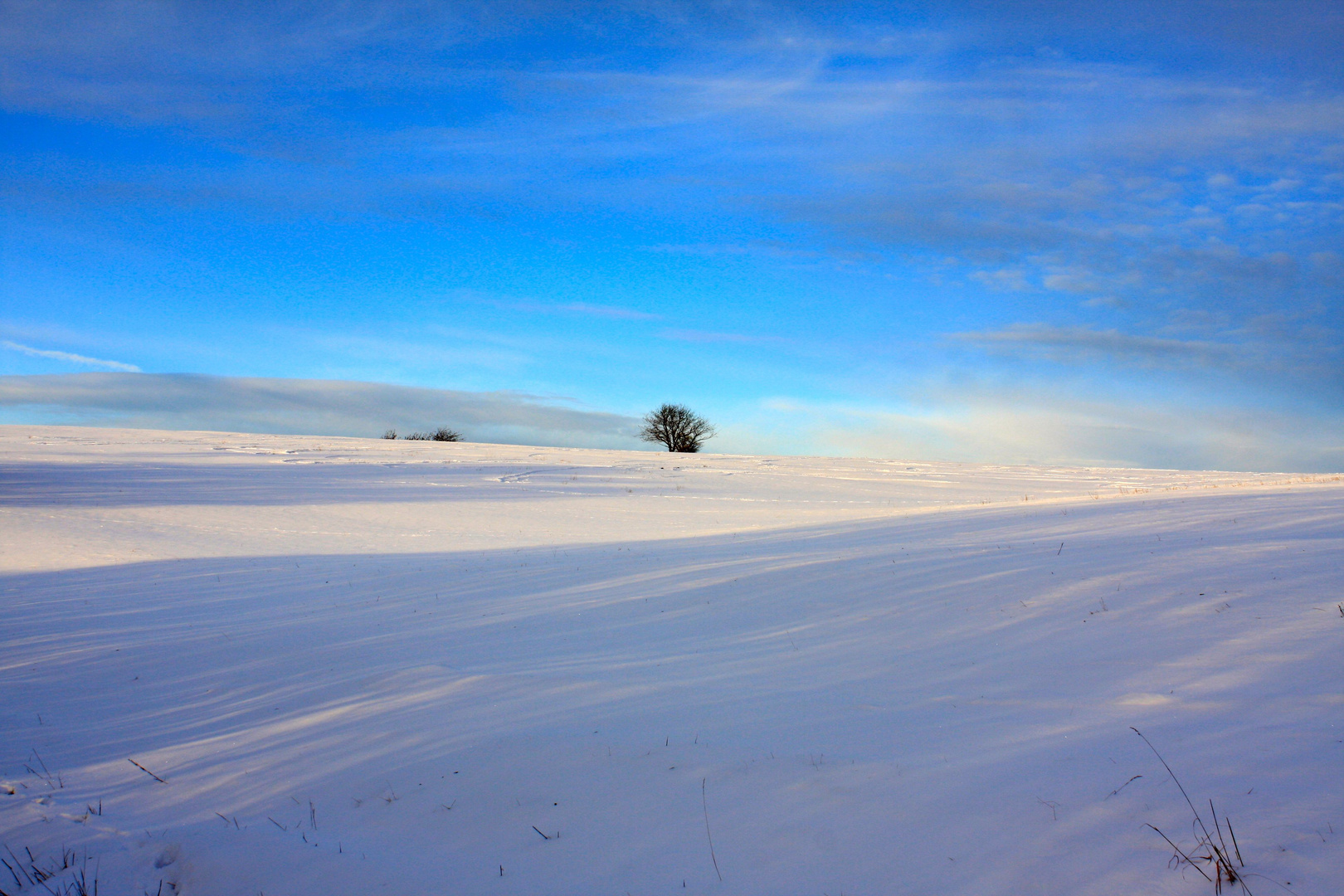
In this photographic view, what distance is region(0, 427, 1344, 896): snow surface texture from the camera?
3566 millimetres

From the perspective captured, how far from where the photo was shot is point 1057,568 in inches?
325

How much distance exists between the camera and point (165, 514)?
19.0 m

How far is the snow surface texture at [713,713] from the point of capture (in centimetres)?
357

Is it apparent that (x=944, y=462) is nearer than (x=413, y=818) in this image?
No

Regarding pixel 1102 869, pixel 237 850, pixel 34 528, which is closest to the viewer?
pixel 1102 869

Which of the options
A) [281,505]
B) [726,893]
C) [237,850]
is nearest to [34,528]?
[281,505]

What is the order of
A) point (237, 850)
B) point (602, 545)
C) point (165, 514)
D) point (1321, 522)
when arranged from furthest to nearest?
point (165, 514) → point (602, 545) → point (1321, 522) → point (237, 850)

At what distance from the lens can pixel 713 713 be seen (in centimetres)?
534

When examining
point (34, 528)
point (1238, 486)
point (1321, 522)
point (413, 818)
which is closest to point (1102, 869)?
point (413, 818)

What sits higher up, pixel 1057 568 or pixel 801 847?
pixel 1057 568

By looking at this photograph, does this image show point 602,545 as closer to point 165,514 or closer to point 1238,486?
point 165,514

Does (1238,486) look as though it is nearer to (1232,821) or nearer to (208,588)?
(1232,821)

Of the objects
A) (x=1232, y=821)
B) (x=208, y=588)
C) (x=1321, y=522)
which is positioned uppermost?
(x=1321, y=522)

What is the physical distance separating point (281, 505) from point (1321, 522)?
2172 cm
